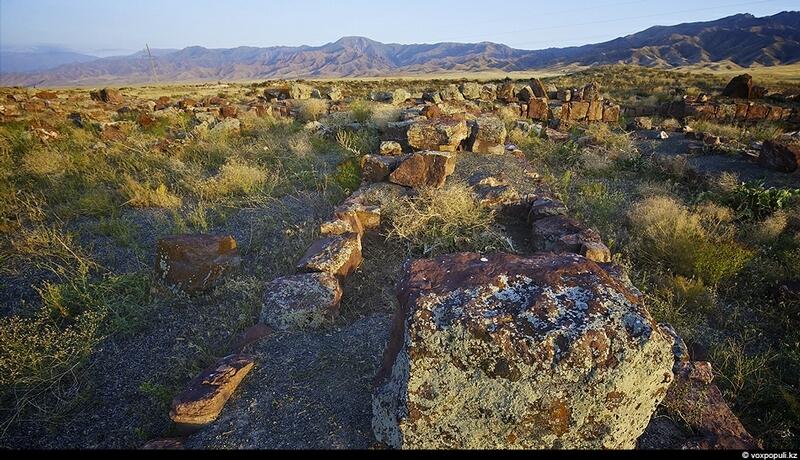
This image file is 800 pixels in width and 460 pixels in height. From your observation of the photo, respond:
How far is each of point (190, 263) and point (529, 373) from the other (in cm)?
356

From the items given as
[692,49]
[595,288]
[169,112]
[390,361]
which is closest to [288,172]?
[390,361]

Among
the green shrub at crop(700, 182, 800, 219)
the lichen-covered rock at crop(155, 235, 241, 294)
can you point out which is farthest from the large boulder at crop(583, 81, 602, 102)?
the lichen-covered rock at crop(155, 235, 241, 294)

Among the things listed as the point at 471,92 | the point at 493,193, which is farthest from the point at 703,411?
the point at 471,92

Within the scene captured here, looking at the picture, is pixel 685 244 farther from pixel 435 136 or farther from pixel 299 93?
pixel 299 93

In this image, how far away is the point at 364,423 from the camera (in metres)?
2.34

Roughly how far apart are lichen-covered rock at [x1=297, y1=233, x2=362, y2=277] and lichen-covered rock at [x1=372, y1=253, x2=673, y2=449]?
6.46 feet

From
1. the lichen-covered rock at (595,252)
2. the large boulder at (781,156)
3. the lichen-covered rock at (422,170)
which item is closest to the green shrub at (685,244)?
the lichen-covered rock at (595,252)

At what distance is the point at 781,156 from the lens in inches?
328

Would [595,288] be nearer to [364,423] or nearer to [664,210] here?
[364,423]

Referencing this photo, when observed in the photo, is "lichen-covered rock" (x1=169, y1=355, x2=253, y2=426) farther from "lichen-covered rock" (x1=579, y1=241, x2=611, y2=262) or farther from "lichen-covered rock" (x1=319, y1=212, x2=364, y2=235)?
"lichen-covered rock" (x1=579, y1=241, x2=611, y2=262)

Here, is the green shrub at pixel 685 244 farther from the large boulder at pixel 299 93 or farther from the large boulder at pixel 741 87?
the large boulder at pixel 741 87

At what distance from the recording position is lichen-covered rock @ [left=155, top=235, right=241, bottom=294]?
397 cm

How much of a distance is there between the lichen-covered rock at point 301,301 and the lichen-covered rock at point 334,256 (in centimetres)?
17
